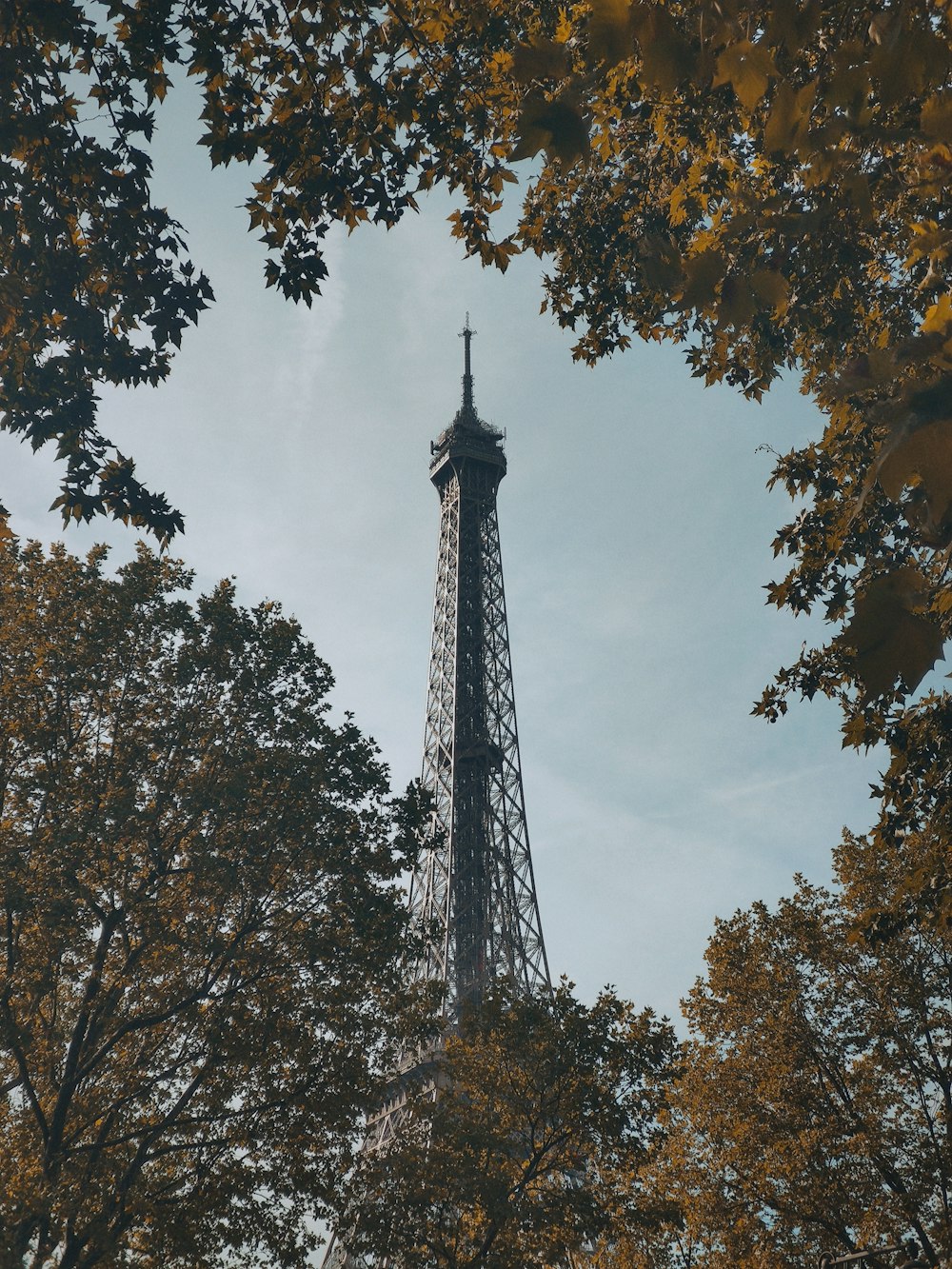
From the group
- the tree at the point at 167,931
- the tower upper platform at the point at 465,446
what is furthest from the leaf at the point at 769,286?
the tower upper platform at the point at 465,446

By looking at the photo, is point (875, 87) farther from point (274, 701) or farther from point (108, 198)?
point (274, 701)

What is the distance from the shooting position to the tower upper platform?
6231cm

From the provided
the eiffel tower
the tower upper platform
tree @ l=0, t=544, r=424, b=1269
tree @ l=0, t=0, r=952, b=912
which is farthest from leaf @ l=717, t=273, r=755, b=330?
the tower upper platform

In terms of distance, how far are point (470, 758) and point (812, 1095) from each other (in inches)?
1352

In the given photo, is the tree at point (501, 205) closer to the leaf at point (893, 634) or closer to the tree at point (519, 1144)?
the leaf at point (893, 634)

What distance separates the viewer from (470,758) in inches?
2034

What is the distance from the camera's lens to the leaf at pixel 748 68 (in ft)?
7.66

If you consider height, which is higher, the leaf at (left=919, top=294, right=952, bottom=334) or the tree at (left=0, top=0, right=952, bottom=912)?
the tree at (left=0, top=0, right=952, bottom=912)

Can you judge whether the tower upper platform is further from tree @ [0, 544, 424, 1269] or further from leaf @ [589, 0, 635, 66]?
leaf @ [589, 0, 635, 66]

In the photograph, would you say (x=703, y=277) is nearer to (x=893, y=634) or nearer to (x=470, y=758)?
(x=893, y=634)

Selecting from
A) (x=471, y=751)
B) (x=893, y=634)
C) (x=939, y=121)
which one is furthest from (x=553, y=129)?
(x=471, y=751)

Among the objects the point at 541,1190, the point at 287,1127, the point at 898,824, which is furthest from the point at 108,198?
the point at 541,1190

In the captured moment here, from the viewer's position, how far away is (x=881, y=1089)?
17984 millimetres

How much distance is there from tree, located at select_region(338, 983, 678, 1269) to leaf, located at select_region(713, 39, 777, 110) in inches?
688
